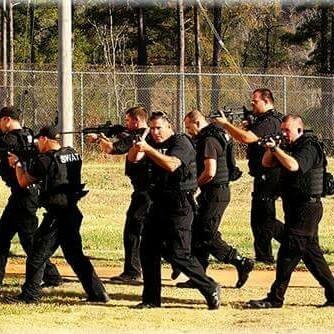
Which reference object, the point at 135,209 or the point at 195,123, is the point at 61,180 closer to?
the point at 135,209

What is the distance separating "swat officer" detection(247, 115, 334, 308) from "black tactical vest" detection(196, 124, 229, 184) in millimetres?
865

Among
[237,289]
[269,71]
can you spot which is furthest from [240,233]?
[269,71]

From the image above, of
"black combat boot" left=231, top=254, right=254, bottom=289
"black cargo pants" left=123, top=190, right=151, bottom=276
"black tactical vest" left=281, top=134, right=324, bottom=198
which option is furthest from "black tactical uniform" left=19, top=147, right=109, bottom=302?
"black tactical vest" left=281, top=134, right=324, bottom=198

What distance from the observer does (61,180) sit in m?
10.0

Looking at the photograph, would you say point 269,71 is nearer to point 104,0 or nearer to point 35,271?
point 104,0

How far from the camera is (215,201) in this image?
10.8 meters

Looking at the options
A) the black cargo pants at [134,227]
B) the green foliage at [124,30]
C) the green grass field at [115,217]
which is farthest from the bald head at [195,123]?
the green foliage at [124,30]

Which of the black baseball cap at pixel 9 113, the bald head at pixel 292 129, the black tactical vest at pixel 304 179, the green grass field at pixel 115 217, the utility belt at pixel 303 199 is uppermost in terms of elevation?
the black baseball cap at pixel 9 113

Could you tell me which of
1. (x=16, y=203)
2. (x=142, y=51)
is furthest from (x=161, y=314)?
(x=142, y=51)

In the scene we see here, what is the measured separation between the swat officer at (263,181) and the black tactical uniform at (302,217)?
6.24 ft

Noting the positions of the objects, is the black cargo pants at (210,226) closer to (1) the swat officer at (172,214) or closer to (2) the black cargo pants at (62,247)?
(1) the swat officer at (172,214)

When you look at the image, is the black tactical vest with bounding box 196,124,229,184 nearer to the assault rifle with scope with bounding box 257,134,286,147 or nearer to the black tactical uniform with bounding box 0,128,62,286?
the assault rifle with scope with bounding box 257,134,286,147

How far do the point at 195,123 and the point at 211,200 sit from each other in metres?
0.81

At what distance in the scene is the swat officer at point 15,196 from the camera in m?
10.5
